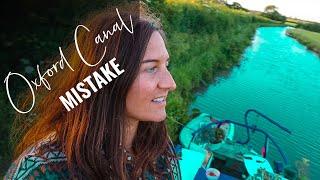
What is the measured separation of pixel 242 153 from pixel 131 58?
99 cm

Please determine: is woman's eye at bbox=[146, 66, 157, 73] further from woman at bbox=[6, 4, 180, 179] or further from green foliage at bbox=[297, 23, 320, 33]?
green foliage at bbox=[297, 23, 320, 33]

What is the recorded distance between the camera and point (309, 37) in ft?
4.46

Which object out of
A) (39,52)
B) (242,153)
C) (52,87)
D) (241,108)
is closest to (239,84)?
(241,108)

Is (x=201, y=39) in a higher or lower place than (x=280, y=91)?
higher

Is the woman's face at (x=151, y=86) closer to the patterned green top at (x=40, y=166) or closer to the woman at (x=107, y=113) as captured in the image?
the woman at (x=107, y=113)

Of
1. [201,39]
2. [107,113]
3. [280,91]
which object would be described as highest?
[107,113]

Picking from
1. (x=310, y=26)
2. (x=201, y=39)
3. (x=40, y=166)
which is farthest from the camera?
(x=201, y=39)

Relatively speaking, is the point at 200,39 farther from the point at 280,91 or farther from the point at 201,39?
the point at 280,91

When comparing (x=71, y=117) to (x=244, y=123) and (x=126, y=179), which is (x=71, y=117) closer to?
(x=126, y=179)


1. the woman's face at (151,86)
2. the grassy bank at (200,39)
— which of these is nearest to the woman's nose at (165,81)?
the woman's face at (151,86)

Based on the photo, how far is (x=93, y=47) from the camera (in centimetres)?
61

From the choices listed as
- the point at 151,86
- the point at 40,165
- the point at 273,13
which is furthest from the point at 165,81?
the point at 273,13

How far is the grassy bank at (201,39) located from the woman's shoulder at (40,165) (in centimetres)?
90

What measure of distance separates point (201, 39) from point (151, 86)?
35.7 inches
